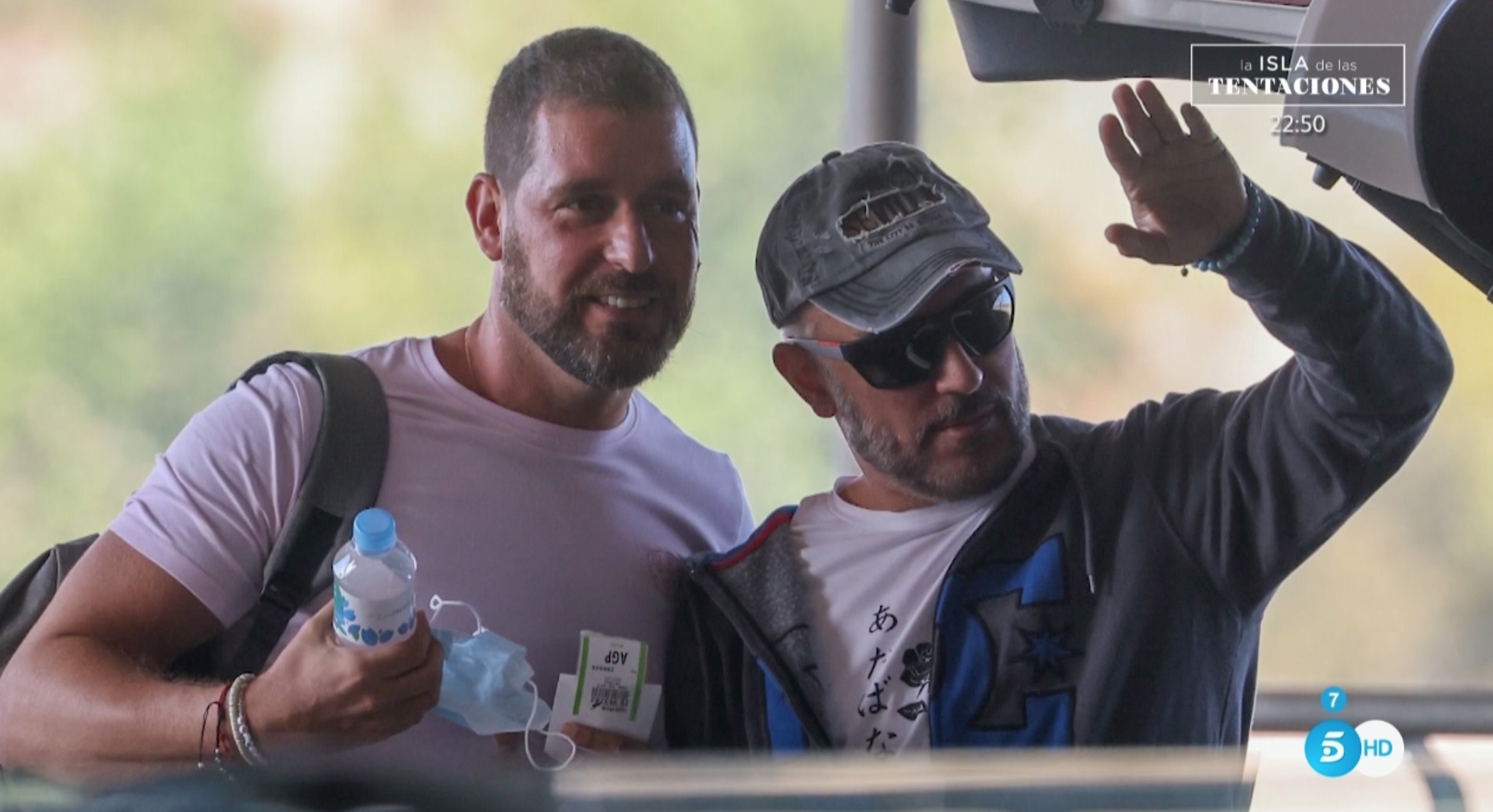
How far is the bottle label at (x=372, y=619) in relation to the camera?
4.44 ft

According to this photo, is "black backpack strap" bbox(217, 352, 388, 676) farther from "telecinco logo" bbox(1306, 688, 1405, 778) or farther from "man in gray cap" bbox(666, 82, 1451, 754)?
"telecinco logo" bbox(1306, 688, 1405, 778)

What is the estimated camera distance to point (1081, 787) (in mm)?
594

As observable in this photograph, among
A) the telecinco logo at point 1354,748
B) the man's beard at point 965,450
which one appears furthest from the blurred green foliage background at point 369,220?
the telecinco logo at point 1354,748

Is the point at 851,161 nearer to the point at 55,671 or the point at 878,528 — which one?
the point at 878,528

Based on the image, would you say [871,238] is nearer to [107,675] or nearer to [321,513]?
[321,513]

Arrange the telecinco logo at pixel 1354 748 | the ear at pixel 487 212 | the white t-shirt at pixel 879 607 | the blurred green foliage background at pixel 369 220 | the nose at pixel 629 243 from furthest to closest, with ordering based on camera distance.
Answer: the blurred green foliage background at pixel 369 220
the ear at pixel 487 212
the nose at pixel 629 243
the white t-shirt at pixel 879 607
the telecinco logo at pixel 1354 748

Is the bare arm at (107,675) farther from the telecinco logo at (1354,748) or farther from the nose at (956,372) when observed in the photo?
the telecinco logo at (1354,748)

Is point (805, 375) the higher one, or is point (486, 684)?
point (805, 375)

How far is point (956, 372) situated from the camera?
1614 millimetres

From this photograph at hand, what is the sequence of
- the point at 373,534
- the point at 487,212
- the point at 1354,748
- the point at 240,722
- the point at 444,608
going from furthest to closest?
1. the point at 487,212
2. the point at 444,608
3. the point at 240,722
4. the point at 373,534
5. the point at 1354,748

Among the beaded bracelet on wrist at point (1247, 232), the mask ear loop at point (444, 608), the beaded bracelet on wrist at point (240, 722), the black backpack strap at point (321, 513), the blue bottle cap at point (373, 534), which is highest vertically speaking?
the beaded bracelet on wrist at point (1247, 232)

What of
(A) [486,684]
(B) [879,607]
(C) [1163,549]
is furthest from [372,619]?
(C) [1163,549]

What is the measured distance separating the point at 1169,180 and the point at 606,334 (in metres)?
0.78

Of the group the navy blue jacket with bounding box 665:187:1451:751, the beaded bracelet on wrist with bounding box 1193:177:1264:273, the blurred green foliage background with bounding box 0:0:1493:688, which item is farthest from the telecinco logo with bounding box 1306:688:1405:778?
the blurred green foliage background with bounding box 0:0:1493:688
